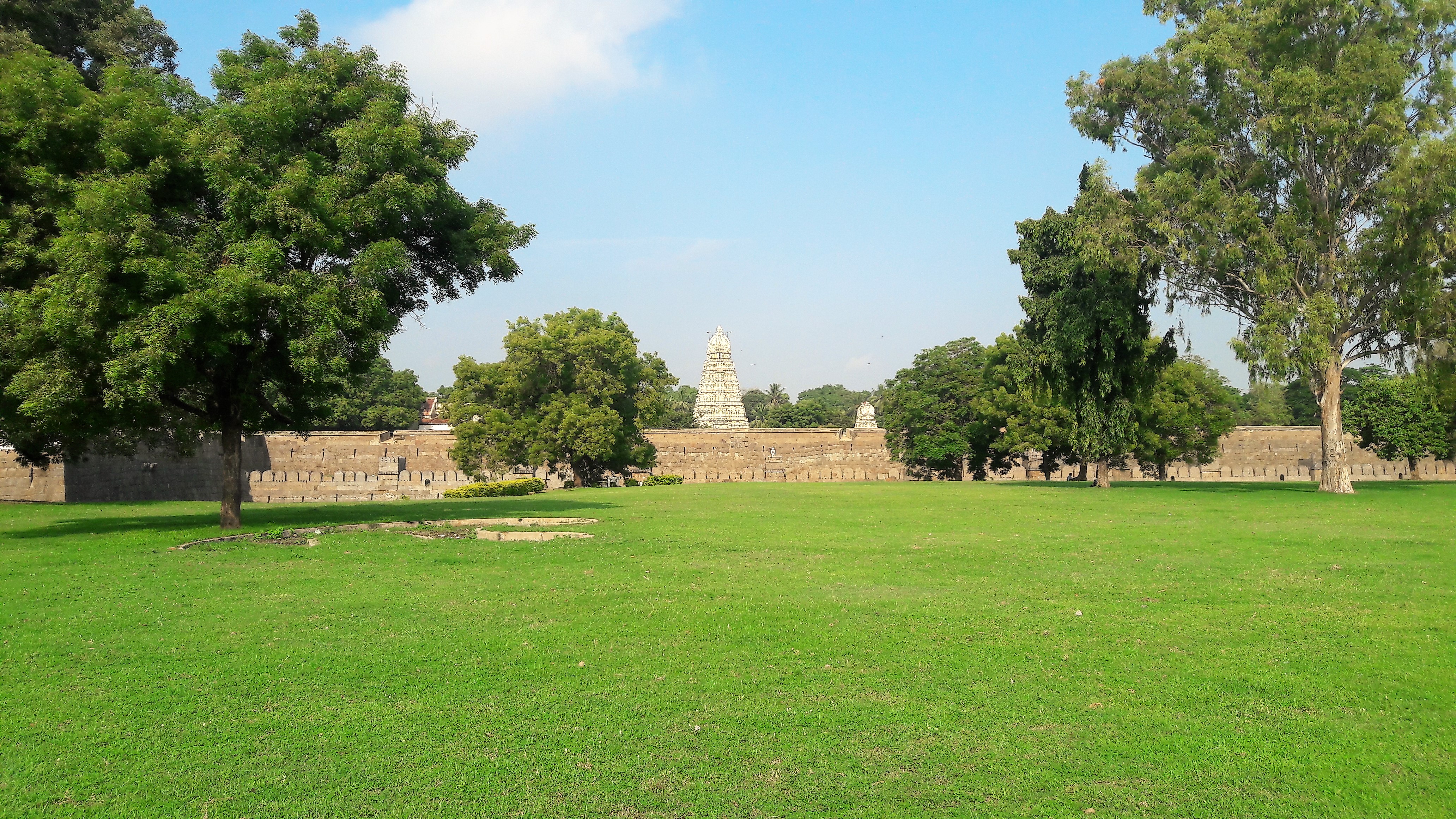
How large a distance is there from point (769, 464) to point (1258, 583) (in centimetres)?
4220

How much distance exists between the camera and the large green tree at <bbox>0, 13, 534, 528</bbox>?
10898 mm

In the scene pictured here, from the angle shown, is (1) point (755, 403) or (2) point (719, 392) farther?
(1) point (755, 403)

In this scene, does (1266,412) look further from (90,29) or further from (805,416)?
(90,29)

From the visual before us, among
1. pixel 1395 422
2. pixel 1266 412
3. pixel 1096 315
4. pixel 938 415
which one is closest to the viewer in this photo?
pixel 1096 315

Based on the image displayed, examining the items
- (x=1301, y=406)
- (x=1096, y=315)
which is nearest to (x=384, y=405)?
(x=1096, y=315)

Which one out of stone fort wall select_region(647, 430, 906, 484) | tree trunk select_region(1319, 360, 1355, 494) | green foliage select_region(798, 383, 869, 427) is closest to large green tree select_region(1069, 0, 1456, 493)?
tree trunk select_region(1319, 360, 1355, 494)

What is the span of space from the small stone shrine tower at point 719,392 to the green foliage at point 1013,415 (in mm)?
35440

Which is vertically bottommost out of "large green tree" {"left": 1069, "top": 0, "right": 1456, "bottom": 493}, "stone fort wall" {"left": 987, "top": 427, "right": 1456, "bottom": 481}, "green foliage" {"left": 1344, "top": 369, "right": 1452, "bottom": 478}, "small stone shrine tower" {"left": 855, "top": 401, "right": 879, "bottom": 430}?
"stone fort wall" {"left": 987, "top": 427, "right": 1456, "bottom": 481}

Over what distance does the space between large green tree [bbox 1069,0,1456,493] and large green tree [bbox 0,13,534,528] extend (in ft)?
59.9

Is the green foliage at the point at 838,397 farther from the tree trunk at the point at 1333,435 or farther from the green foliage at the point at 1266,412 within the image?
the tree trunk at the point at 1333,435

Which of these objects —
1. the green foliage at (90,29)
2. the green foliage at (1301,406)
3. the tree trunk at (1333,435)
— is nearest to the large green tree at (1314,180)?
the tree trunk at (1333,435)

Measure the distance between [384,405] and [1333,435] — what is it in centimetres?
5127

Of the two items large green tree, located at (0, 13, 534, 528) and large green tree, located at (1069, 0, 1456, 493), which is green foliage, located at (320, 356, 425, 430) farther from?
large green tree, located at (1069, 0, 1456, 493)

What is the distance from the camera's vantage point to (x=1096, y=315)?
25406mm
